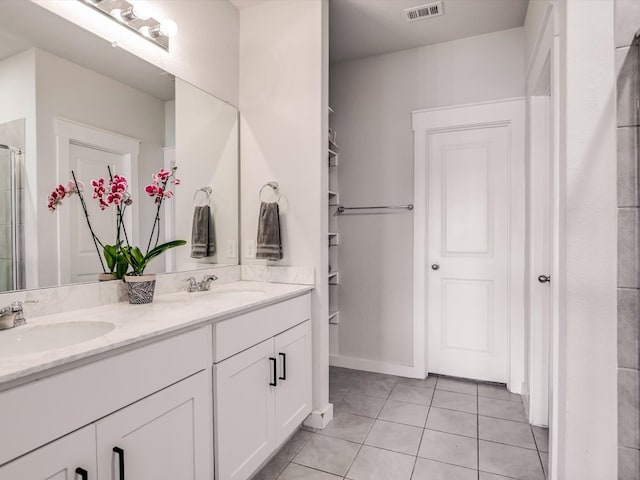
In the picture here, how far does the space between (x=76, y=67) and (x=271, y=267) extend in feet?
4.41

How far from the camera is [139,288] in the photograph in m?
1.55

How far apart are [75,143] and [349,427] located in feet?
6.50

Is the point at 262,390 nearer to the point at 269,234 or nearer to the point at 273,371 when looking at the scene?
the point at 273,371

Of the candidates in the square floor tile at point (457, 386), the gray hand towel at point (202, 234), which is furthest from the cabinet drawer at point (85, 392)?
the square floor tile at point (457, 386)

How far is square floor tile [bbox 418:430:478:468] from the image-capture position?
1.86 meters

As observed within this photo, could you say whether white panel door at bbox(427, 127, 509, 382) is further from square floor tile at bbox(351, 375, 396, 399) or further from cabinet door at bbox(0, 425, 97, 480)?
cabinet door at bbox(0, 425, 97, 480)

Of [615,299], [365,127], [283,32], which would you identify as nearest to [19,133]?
[283,32]

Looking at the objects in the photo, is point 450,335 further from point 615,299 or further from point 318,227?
point 615,299

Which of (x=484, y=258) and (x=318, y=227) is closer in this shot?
(x=318, y=227)

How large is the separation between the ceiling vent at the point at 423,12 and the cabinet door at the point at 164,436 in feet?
8.02

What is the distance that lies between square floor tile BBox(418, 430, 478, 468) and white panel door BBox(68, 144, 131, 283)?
180 cm

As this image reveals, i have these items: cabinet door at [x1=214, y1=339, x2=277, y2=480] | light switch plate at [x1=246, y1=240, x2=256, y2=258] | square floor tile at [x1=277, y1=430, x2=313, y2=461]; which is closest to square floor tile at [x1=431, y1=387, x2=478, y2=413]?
square floor tile at [x1=277, y1=430, x2=313, y2=461]

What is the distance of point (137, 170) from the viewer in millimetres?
1745

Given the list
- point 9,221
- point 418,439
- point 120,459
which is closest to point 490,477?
point 418,439
